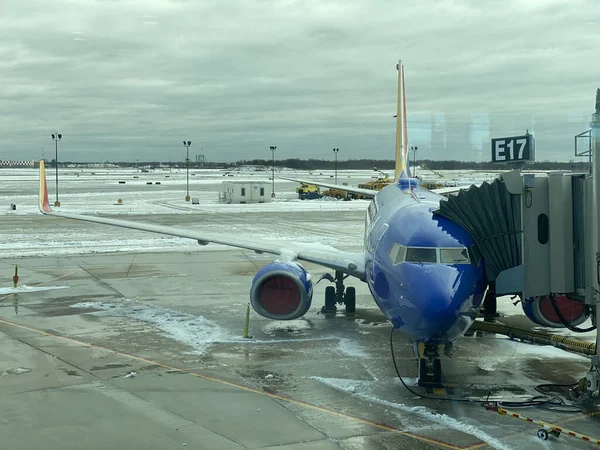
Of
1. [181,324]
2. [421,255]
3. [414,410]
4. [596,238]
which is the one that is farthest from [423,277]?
[181,324]

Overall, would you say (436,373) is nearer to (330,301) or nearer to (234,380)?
(234,380)

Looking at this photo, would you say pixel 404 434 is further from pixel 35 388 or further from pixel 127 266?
pixel 127 266

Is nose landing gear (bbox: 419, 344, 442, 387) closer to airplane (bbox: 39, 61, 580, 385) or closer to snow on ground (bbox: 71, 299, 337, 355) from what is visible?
airplane (bbox: 39, 61, 580, 385)

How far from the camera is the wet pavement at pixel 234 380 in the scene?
10.8 meters

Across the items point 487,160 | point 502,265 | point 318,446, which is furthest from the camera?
point 487,160

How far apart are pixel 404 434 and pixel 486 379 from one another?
154 inches

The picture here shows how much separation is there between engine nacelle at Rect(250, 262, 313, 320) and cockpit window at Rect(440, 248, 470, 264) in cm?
532

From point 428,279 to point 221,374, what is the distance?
4903 mm

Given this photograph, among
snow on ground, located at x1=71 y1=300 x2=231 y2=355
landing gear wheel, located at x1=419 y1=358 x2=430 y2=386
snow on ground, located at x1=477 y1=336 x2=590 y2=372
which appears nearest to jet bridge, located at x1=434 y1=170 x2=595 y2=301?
landing gear wheel, located at x1=419 y1=358 x2=430 y2=386

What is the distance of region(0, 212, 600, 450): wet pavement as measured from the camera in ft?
35.3

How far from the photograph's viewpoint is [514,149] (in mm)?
15539

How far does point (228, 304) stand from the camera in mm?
22078

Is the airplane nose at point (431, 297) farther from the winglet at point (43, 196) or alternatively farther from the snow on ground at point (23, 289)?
the winglet at point (43, 196)

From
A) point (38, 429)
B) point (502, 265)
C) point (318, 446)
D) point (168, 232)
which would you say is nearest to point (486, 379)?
point (502, 265)
